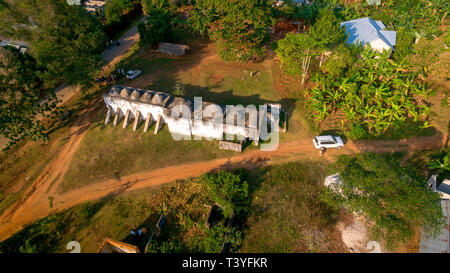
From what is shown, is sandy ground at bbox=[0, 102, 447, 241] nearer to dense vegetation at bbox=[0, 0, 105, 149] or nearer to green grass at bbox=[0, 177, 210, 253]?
green grass at bbox=[0, 177, 210, 253]

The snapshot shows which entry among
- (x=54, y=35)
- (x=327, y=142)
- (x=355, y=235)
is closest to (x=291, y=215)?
(x=355, y=235)

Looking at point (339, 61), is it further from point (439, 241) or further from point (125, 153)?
point (125, 153)

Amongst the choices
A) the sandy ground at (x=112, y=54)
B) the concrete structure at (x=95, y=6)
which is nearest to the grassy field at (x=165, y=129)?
the sandy ground at (x=112, y=54)

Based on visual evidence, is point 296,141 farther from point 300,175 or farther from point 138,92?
point 138,92

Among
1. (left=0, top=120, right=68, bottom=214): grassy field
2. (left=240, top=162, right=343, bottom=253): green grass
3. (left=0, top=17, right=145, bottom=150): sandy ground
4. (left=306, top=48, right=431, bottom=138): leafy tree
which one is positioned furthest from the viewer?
(left=0, top=17, right=145, bottom=150): sandy ground

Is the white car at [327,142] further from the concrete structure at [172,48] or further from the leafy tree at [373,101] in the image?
the concrete structure at [172,48]

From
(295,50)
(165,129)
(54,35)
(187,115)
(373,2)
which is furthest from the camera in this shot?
(373,2)

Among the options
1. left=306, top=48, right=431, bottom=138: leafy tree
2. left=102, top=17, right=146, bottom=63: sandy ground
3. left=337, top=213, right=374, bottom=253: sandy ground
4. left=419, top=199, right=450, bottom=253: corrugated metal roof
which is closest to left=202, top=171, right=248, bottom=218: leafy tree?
left=337, top=213, right=374, bottom=253: sandy ground
